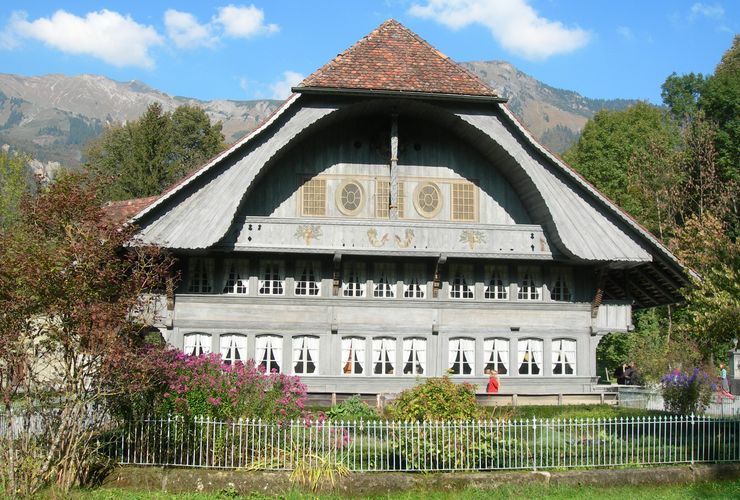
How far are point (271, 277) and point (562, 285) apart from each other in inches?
414

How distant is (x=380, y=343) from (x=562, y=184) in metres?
8.32

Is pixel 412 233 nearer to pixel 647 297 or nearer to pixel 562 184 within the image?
pixel 562 184

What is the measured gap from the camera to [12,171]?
5150cm

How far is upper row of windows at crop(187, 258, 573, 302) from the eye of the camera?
1147 inches

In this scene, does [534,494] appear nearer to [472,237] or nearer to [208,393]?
[208,393]

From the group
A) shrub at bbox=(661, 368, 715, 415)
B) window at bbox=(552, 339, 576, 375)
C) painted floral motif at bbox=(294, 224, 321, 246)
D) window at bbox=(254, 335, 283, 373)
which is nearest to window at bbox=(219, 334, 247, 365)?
window at bbox=(254, 335, 283, 373)

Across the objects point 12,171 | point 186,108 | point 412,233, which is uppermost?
point 186,108

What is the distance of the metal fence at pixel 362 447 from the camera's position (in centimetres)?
1622

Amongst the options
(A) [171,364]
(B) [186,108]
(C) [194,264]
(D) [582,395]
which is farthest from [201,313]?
(B) [186,108]

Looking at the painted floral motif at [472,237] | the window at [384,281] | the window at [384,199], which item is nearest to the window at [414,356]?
the window at [384,281]

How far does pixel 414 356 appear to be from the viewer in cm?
2934

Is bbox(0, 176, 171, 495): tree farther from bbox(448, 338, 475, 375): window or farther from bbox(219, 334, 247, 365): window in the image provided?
bbox(448, 338, 475, 375): window

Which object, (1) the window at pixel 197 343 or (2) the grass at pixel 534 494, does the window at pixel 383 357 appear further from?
(2) the grass at pixel 534 494

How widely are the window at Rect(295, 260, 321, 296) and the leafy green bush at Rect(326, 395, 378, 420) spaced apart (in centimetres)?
449
